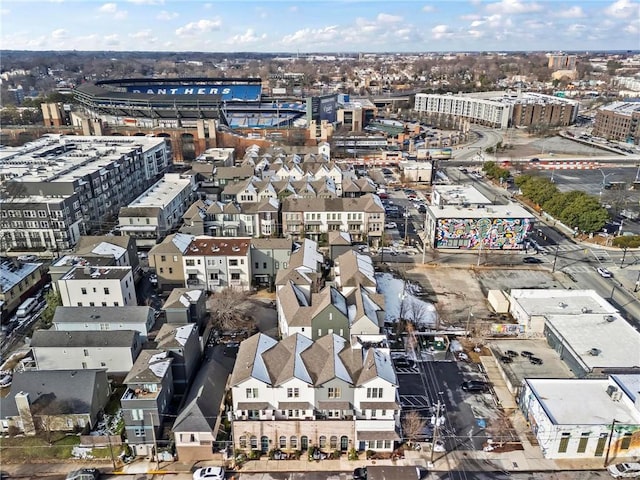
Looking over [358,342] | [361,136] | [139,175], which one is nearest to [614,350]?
[358,342]

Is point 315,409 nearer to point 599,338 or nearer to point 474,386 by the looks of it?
point 474,386

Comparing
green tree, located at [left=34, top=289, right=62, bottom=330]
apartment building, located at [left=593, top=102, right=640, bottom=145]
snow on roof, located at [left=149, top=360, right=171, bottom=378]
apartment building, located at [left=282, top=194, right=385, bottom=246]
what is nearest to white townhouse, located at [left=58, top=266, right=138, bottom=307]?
green tree, located at [left=34, top=289, right=62, bottom=330]

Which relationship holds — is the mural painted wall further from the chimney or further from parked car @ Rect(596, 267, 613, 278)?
the chimney

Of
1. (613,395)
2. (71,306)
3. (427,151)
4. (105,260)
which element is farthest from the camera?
(427,151)

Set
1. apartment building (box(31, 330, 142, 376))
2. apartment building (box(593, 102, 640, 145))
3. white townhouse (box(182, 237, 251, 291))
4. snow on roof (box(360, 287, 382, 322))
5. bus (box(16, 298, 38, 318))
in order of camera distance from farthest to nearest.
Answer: apartment building (box(593, 102, 640, 145))
white townhouse (box(182, 237, 251, 291))
bus (box(16, 298, 38, 318))
snow on roof (box(360, 287, 382, 322))
apartment building (box(31, 330, 142, 376))

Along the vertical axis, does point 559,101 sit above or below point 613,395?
above

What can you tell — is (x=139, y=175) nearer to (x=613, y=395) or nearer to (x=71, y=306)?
(x=71, y=306)
